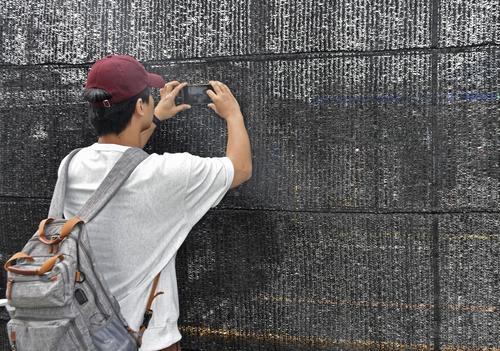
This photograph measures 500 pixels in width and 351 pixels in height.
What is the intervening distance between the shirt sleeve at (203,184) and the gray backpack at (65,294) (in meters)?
0.27

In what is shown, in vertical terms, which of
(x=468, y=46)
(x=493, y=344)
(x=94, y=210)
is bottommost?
(x=493, y=344)

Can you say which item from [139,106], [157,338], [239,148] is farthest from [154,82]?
[157,338]

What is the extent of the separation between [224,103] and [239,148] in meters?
0.39

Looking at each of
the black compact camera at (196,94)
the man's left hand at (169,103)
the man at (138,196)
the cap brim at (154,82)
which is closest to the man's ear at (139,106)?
the man at (138,196)

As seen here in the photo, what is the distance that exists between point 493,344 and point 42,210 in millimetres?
2788

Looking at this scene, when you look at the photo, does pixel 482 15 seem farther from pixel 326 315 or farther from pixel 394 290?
pixel 326 315

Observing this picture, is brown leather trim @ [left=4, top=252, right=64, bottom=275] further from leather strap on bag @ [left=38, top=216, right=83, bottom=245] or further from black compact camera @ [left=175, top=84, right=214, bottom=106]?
black compact camera @ [left=175, top=84, right=214, bottom=106]

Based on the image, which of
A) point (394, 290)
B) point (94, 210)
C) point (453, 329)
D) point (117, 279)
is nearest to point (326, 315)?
point (394, 290)

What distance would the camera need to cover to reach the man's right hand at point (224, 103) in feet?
10.3

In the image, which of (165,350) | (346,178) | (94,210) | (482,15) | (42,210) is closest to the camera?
(94,210)

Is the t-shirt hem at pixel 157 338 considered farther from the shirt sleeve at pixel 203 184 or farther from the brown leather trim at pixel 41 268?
the brown leather trim at pixel 41 268

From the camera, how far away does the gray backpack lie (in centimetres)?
229

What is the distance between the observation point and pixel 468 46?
3.07m

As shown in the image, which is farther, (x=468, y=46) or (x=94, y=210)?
(x=468, y=46)
